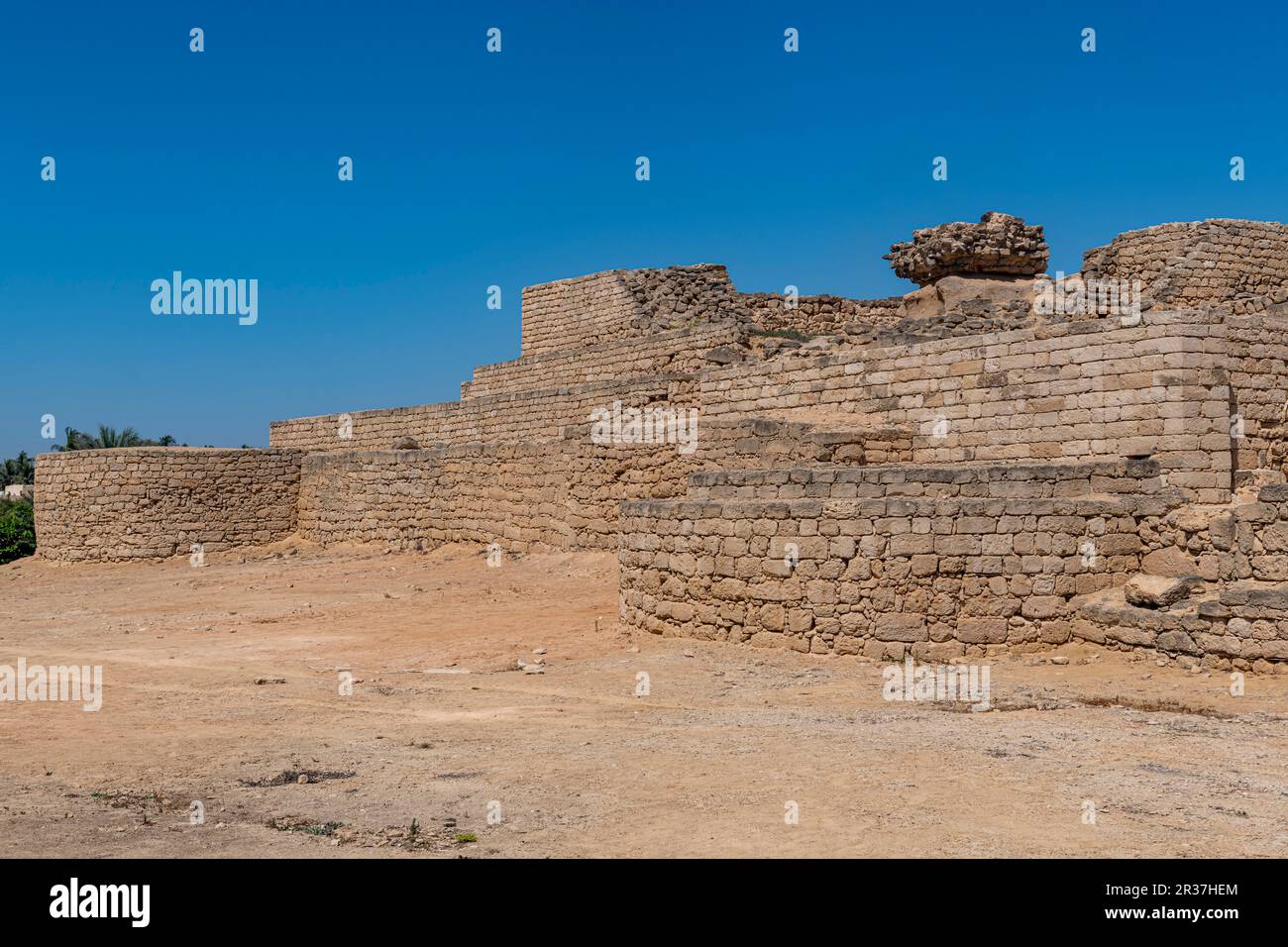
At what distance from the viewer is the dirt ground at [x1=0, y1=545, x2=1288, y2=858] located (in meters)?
5.15

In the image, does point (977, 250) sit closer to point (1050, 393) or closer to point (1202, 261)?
point (1202, 261)

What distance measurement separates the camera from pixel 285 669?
10359mm

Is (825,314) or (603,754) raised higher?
(825,314)

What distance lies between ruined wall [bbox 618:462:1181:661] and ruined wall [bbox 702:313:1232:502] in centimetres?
121

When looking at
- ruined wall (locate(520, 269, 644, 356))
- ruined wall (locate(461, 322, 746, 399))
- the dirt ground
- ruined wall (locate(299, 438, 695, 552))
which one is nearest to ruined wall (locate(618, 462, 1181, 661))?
the dirt ground

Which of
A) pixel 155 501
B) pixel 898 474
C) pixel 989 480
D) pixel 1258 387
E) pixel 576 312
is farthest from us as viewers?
pixel 576 312

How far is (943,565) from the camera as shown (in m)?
9.83

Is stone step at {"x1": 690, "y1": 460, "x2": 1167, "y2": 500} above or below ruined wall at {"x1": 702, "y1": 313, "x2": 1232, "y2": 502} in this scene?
below

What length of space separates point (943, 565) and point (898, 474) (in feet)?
2.99

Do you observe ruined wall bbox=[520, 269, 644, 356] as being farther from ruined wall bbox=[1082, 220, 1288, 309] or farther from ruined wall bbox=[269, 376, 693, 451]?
ruined wall bbox=[1082, 220, 1288, 309]

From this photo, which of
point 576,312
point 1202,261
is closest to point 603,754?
point 1202,261

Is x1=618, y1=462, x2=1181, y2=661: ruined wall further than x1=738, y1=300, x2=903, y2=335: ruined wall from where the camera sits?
No

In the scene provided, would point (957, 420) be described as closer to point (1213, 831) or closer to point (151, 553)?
point (1213, 831)
